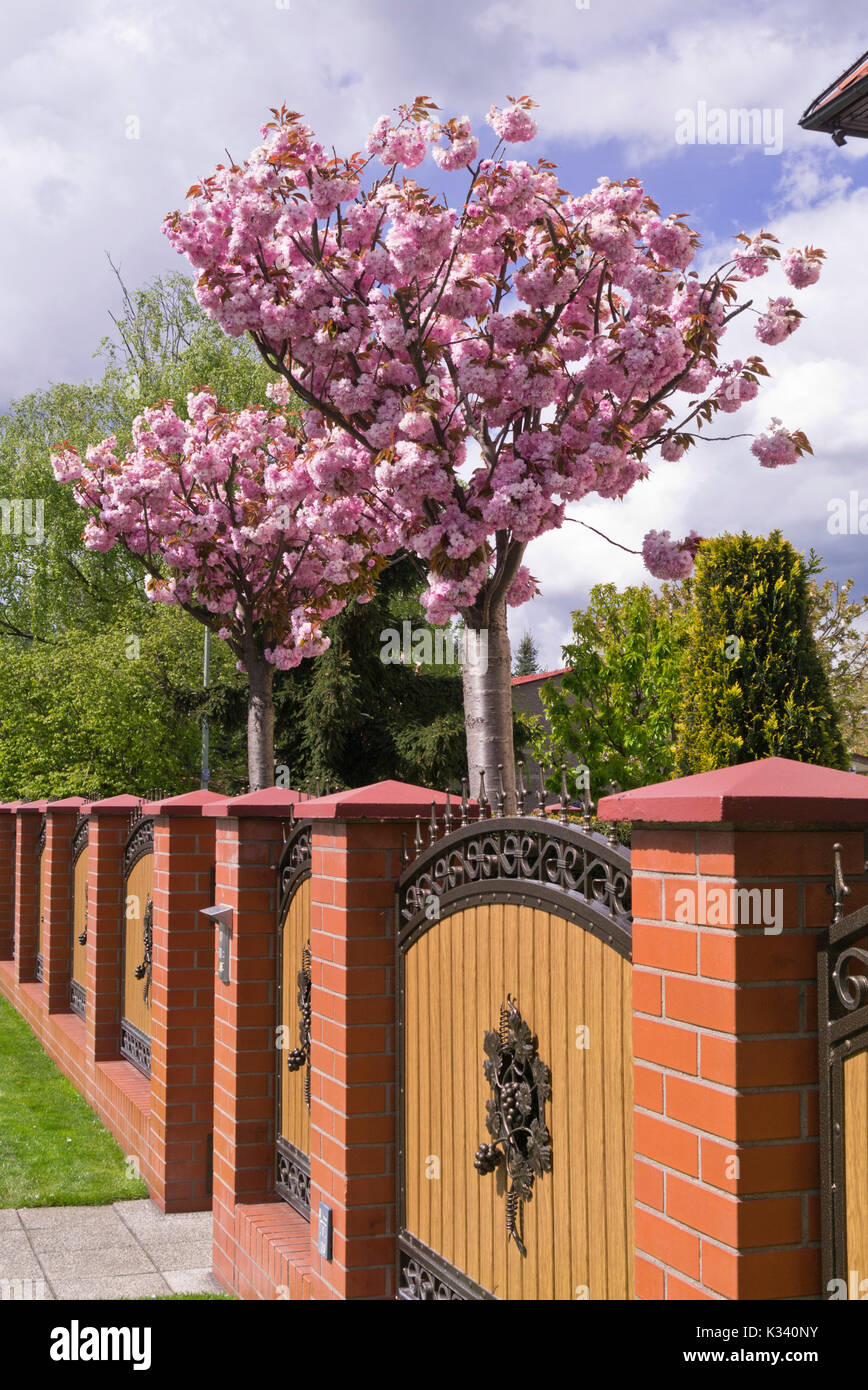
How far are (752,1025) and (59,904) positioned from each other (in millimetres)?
11264

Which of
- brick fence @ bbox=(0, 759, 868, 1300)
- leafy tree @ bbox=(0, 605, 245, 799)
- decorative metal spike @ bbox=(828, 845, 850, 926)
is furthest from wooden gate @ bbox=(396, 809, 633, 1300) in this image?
leafy tree @ bbox=(0, 605, 245, 799)

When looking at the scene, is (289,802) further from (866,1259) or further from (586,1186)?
(866,1259)

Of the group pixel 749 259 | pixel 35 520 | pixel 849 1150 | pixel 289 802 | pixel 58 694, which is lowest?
pixel 849 1150

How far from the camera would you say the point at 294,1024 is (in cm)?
585

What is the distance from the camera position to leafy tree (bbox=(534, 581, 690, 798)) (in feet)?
73.3

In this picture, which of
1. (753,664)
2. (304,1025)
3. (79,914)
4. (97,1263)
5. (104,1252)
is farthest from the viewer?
(753,664)

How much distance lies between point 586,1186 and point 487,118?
305 inches

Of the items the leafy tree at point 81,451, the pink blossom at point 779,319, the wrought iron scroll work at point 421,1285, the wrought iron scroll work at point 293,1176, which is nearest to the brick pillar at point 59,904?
the wrought iron scroll work at point 293,1176

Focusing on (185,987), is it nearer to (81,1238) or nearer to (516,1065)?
(81,1238)

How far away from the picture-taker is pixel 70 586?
34781 mm

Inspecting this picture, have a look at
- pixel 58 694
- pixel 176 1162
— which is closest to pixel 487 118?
pixel 176 1162

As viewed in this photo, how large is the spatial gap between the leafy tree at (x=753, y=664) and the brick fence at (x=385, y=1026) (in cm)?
752

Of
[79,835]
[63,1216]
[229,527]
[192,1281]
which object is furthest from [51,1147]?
[229,527]

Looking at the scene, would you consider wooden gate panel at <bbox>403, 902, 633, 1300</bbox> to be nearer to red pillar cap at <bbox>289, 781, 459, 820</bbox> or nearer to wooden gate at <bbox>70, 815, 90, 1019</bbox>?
red pillar cap at <bbox>289, 781, 459, 820</bbox>
